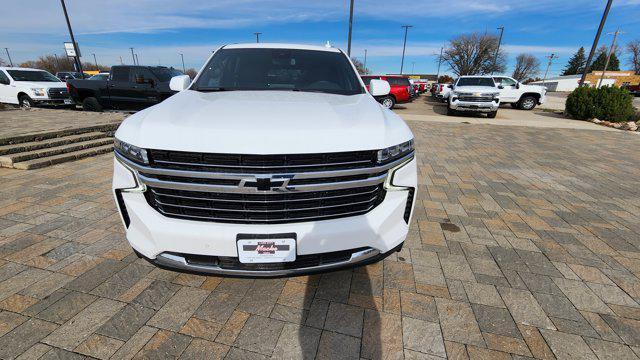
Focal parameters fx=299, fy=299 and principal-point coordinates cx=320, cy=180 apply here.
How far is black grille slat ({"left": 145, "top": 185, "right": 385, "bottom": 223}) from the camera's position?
1.71m

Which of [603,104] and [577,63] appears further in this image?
[577,63]

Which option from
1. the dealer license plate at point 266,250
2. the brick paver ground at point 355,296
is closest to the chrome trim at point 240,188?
the dealer license plate at point 266,250

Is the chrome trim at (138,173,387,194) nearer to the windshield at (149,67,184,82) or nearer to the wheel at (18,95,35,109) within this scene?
the windshield at (149,67,184,82)

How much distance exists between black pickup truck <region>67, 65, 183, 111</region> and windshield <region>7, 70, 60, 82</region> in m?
2.90

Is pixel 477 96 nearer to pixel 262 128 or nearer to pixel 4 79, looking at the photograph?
pixel 262 128

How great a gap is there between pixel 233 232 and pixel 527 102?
72.9ft

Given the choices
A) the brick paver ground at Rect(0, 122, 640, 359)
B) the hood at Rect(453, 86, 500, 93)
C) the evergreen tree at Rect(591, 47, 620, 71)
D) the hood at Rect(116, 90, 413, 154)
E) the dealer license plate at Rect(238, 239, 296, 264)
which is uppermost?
the evergreen tree at Rect(591, 47, 620, 71)

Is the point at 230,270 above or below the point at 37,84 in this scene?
below

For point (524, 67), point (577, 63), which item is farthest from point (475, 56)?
point (577, 63)

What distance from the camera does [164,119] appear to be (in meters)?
1.86

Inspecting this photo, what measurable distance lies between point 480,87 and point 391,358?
601 inches

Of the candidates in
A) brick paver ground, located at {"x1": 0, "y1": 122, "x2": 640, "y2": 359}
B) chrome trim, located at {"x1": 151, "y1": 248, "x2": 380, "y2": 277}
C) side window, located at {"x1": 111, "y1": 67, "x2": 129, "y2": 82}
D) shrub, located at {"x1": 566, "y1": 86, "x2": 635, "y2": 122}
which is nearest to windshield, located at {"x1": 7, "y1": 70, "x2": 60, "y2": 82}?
side window, located at {"x1": 111, "y1": 67, "x2": 129, "y2": 82}

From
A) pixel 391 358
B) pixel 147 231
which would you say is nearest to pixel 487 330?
pixel 391 358

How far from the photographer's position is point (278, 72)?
9.96ft
